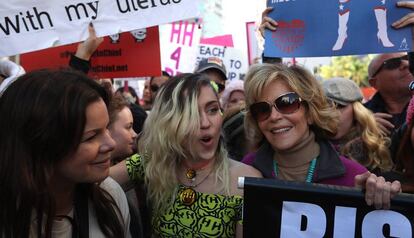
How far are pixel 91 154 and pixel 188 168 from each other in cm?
73

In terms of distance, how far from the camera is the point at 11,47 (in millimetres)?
3404

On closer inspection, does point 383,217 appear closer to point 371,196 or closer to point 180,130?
point 371,196

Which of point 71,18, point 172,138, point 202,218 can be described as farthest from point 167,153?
point 71,18

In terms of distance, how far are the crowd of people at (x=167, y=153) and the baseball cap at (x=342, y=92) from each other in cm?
18

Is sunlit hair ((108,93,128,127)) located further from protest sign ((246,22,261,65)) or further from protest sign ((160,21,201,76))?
protest sign ((160,21,201,76))

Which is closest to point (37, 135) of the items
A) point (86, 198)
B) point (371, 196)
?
point (86, 198)

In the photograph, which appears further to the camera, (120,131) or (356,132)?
(356,132)

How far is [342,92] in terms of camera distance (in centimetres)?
373

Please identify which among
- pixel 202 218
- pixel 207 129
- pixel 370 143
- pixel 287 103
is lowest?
pixel 202 218

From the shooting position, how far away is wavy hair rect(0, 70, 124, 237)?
1.76m

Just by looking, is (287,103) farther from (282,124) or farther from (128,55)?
(128,55)

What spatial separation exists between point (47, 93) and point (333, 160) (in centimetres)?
131

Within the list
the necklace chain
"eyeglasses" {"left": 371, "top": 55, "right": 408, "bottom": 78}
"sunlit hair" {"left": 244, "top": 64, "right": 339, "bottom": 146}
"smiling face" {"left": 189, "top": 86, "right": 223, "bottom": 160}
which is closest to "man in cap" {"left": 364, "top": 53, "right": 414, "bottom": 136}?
"eyeglasses" {"left": 371, "top": 55, "right": 408, "bottom": 78}

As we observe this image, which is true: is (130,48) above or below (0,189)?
above
